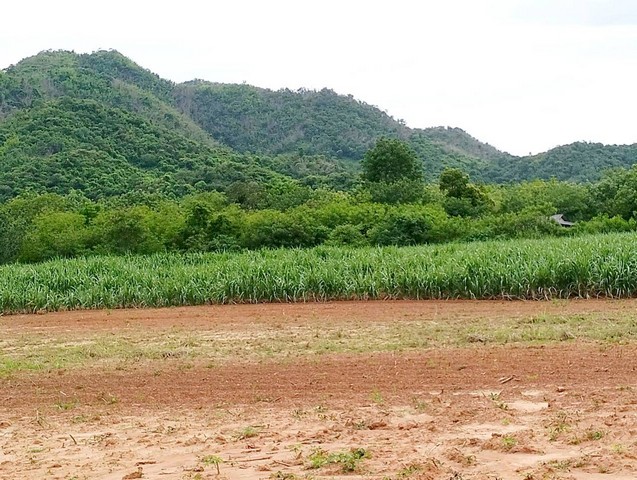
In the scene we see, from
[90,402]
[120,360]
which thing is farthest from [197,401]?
[120,360]

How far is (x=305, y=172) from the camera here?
205 ft

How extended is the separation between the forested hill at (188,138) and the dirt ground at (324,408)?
133ft

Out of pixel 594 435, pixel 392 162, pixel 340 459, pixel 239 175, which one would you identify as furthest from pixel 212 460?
pixel 239 175

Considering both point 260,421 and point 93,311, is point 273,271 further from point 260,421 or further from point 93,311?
point 260,421

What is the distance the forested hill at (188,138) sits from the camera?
53812 millimetres

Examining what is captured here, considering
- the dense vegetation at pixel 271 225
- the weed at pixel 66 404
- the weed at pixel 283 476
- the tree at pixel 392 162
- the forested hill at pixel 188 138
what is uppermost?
the forested hill at pixel 188 138

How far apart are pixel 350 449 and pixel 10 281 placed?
62.4ft

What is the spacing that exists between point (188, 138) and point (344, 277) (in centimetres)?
5244

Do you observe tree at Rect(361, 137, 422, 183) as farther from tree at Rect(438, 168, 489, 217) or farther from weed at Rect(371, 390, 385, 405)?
weed at Rect(371, 390, 385, 405)

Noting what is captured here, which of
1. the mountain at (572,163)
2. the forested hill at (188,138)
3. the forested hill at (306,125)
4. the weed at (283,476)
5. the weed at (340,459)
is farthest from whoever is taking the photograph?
the forested hill at (306,125)

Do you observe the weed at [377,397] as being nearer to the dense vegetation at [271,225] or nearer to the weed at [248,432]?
the weed at [248,432]

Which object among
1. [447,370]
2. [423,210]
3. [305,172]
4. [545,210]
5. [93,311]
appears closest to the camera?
[447,370]

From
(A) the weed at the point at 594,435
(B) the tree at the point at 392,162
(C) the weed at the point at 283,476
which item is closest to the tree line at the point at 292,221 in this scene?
(B) the tree at the point at 392,162

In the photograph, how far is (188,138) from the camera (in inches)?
2749
